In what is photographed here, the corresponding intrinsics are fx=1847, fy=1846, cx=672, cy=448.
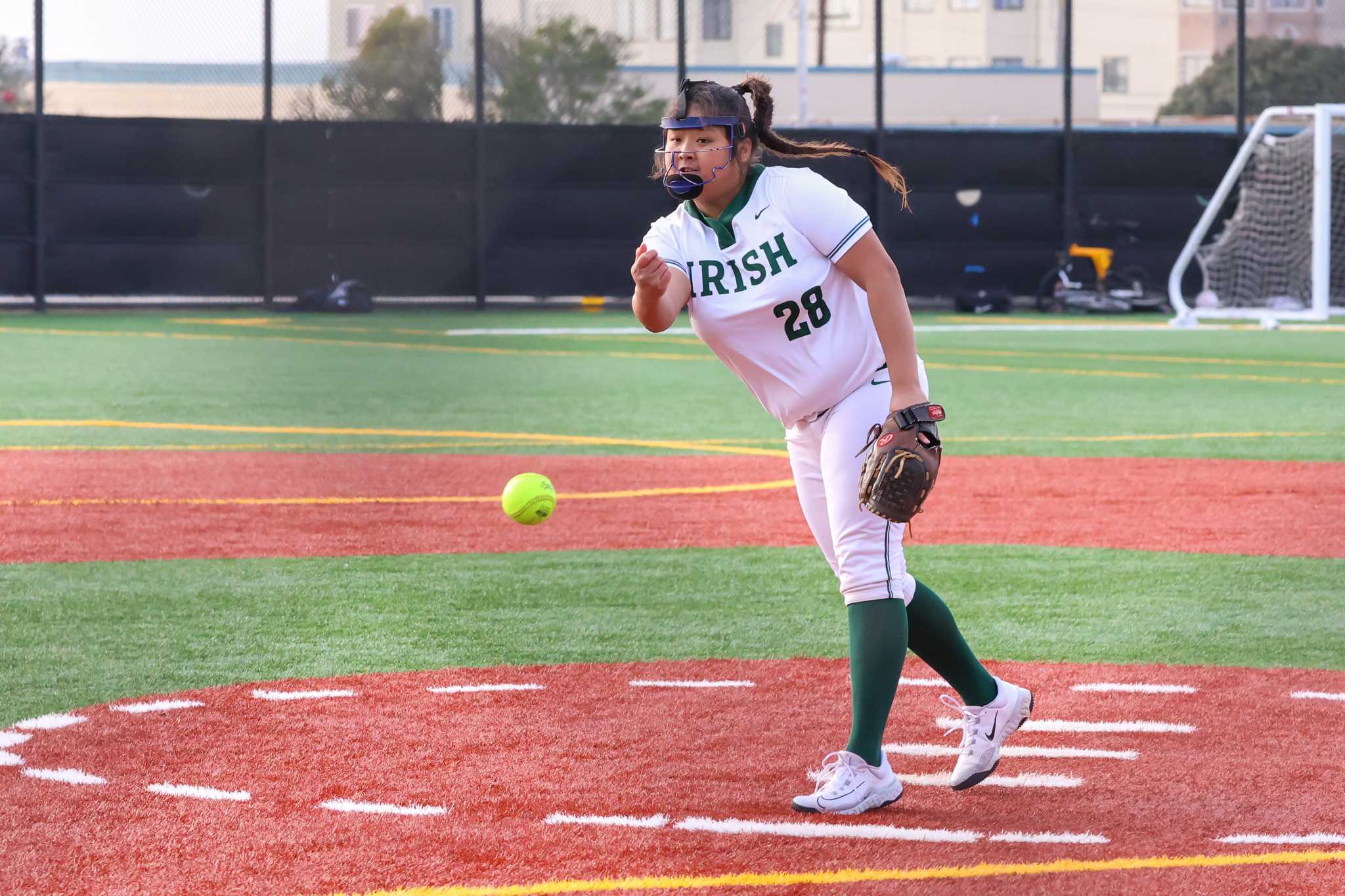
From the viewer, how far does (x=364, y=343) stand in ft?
66.9

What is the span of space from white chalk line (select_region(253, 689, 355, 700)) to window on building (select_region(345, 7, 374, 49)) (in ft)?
74.0

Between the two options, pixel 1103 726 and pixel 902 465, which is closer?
pixel 902 465

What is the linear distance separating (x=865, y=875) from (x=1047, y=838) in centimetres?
49

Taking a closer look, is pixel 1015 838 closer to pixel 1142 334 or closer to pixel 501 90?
pixel 1142 334

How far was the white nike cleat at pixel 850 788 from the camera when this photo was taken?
4.18 meters

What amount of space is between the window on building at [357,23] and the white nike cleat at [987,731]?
2363 centimetres

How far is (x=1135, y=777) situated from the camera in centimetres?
446

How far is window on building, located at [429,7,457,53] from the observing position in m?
27.0

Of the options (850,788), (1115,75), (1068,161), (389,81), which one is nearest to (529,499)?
(850,788)

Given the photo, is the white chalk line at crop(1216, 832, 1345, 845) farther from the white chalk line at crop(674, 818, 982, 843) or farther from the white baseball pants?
the white baseball pants

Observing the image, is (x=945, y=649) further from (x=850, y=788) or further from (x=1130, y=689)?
(x=1130, y=689)

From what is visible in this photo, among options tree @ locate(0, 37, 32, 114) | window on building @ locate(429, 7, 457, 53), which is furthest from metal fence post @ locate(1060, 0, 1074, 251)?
tree @ locate(0, 37, 32, 114)

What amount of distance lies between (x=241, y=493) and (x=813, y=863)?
6.35 m

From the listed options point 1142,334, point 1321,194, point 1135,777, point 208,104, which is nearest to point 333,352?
point 208,104
